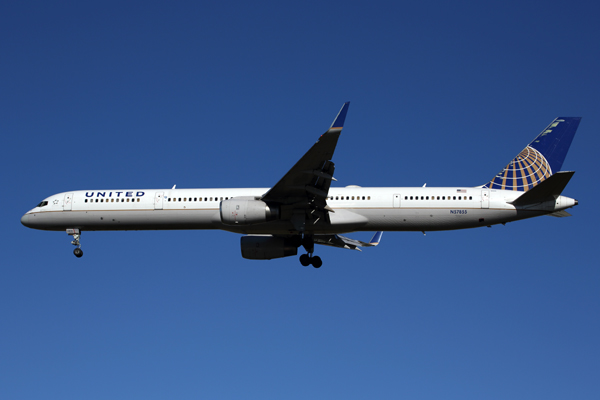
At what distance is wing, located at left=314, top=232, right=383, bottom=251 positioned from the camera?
33.6 metres

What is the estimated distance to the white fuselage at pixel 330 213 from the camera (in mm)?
28000

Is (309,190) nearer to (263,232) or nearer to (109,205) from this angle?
Answer: (263,232)

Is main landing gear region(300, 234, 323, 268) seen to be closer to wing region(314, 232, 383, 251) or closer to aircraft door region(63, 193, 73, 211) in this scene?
wing region(314, 232, 383, 251)

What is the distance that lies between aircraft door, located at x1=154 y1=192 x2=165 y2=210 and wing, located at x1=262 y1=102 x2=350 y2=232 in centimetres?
564

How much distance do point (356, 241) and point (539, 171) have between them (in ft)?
34.0

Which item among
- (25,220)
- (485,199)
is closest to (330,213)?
(485,199)

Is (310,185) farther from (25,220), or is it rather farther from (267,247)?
(25,220)

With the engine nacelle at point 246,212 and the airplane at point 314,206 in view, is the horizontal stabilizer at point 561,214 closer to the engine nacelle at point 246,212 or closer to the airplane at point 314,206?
the airplane at point 314,206

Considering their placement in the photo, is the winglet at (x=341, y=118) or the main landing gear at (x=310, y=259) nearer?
the winglet at (x=341, y=118)

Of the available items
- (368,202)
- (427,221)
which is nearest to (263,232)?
(368,202)

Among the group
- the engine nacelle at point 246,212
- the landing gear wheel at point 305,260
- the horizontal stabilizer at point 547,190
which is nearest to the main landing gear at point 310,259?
the landing gear wheel at point 305,260

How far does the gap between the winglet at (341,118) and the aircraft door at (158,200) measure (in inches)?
411

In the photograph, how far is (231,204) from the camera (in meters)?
26.9

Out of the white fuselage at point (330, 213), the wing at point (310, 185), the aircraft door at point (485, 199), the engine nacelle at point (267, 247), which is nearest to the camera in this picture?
the wing at point (310, 185)
